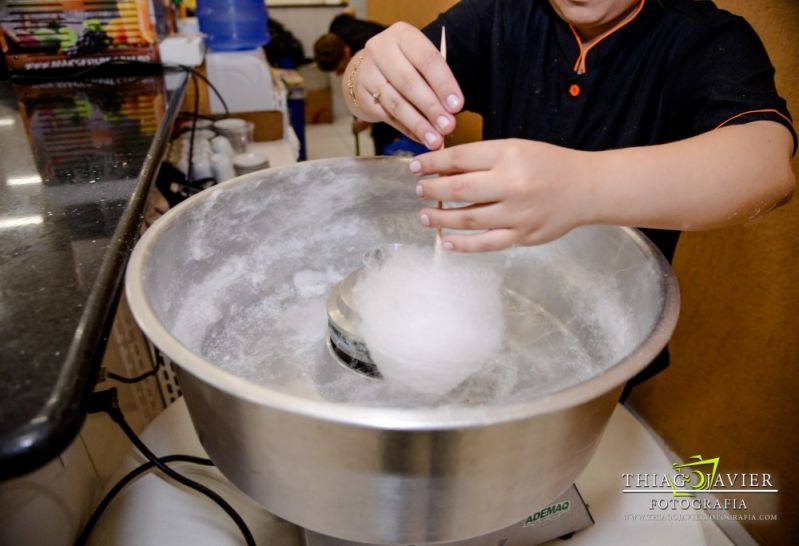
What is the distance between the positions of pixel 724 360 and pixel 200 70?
1702 millimetres

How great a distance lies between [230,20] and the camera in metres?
2.39

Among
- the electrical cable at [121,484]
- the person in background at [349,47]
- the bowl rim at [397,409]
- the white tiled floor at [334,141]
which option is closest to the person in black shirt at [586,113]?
the bowl rim at [397,409]

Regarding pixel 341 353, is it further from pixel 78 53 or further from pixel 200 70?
pixel 200 70

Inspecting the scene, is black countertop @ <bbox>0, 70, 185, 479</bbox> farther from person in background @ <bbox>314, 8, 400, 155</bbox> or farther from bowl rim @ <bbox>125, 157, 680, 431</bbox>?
person in background @ <bbox>314, 8, 400, 155</bbox>

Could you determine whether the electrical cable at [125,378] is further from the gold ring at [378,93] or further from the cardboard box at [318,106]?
the cardboard box at [318,106]

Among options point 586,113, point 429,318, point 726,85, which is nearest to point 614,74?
point 586,113

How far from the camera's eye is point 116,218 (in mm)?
592

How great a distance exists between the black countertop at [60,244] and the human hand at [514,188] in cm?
31

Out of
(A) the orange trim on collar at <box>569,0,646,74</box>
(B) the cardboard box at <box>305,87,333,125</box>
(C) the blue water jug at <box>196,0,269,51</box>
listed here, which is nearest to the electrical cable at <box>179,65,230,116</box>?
(C) the blue water jug at <box>196,0,269,51</box>

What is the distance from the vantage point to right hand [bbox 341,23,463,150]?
1.80 ft

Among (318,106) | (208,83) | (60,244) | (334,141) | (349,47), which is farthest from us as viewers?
(318,106)

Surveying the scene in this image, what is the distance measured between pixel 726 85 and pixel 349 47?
278 centimetres

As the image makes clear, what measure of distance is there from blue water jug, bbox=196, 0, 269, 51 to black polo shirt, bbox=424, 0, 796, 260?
1.70 metres

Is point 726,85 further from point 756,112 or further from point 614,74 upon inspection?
point 614,74
